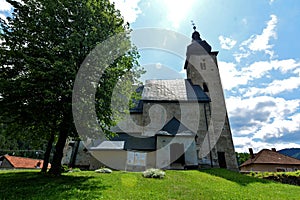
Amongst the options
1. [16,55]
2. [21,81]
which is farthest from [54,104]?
[16,55]

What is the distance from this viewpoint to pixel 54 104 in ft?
32.2

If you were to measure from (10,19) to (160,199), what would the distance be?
1189 cm

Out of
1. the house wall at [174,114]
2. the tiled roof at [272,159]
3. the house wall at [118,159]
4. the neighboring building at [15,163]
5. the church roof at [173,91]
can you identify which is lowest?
the neighboring building at [15,163]

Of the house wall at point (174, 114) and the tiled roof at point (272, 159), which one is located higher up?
the house wall at point (174, 114)

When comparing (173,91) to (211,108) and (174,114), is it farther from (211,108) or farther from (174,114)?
(211,108)

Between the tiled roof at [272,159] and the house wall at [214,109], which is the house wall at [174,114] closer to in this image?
the house wall at [214,109]

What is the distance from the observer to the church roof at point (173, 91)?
25.7 m

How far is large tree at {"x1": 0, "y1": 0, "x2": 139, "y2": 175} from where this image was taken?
9039 mm

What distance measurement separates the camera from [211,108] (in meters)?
27.2

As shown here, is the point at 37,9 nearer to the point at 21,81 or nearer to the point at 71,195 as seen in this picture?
the point at 21,81

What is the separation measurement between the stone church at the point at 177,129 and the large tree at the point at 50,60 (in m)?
8.32

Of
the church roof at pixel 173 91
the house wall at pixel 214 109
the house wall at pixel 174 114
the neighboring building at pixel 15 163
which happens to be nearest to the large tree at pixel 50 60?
the house wall at pixel 174 114

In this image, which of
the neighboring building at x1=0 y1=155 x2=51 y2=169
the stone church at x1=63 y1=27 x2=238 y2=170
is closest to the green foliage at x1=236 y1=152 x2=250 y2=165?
the stone church at x1=63 y1=27 x2=238 y2=170

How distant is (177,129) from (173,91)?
27.3ft
